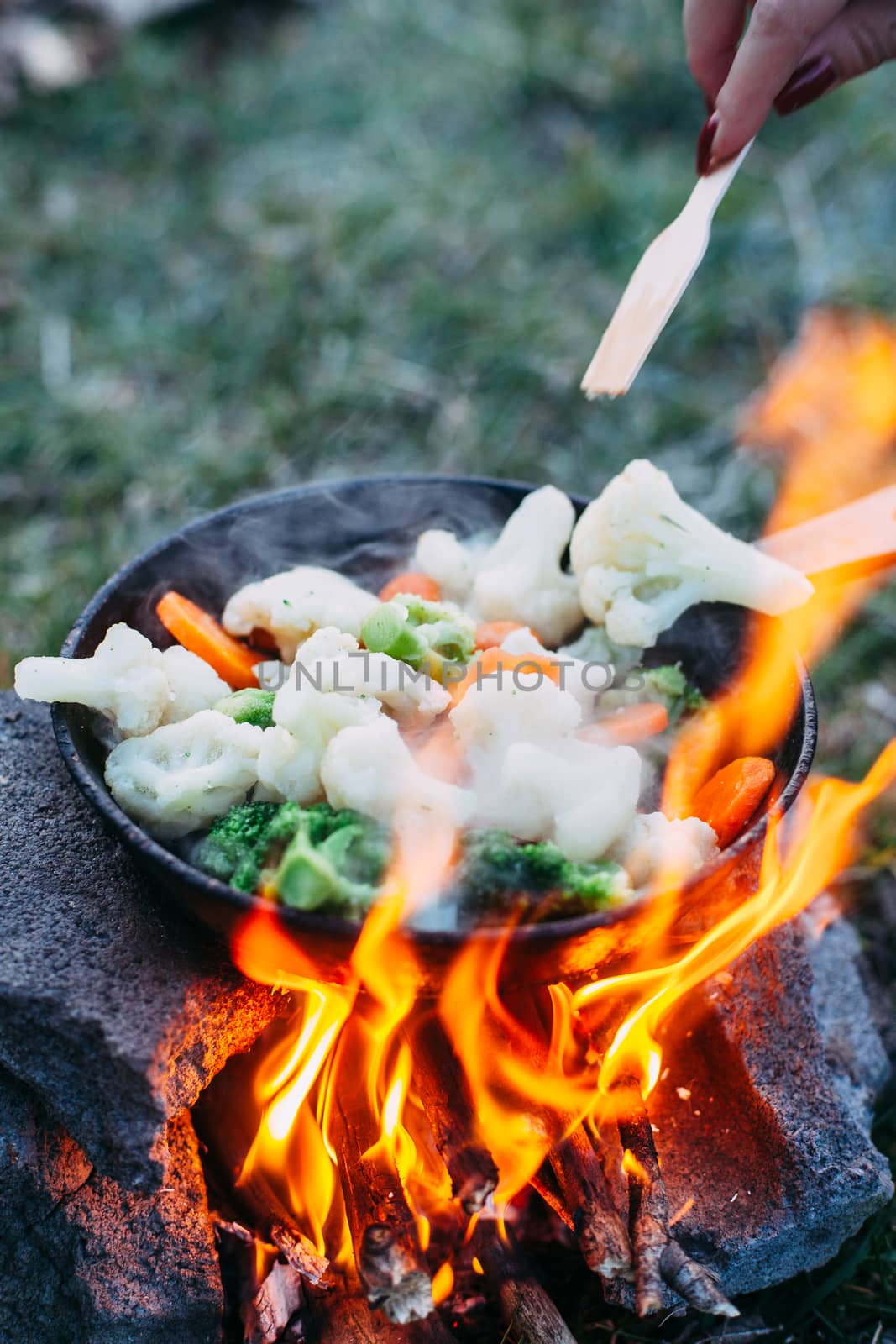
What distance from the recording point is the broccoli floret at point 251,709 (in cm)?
238

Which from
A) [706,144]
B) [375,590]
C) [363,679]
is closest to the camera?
[363,679]

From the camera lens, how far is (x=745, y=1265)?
2.48 meters

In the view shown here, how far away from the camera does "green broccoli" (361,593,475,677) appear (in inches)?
93.7

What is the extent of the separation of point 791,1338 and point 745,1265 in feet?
1.21

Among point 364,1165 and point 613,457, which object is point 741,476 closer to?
point 613,457

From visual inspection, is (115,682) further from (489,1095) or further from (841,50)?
(841,50)

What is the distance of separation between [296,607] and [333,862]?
0.83 m

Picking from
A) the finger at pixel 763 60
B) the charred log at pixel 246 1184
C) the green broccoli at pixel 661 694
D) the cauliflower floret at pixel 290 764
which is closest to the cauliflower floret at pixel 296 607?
the cauliflower floret at pixel 290 764

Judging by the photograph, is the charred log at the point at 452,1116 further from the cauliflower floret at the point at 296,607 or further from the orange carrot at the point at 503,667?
the cauliflower floret at the point at 296,607

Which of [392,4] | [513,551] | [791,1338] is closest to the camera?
[791,1338]

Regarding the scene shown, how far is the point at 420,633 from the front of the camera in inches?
96.5

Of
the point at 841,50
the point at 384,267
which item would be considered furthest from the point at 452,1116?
the point at 384,267

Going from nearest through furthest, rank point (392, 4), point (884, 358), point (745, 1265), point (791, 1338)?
point (745, 1265)
point (791, 1338)
point (884, 358)
point (392, 4)

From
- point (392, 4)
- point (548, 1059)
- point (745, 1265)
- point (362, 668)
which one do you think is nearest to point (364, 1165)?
point (548, 1059)
